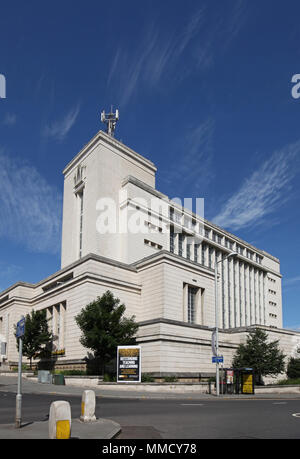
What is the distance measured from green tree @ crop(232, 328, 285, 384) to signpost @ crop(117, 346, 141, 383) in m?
15.2

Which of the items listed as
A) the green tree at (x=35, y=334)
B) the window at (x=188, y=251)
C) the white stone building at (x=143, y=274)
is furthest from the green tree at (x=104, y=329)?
the window at (x=188, y=251)

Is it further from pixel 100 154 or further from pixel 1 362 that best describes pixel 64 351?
pixel 100 154

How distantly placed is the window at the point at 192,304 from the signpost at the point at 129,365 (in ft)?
59.0

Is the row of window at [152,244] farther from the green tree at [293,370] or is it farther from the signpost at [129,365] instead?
the signpost at [129,365]

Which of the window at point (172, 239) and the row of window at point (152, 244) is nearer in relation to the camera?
the row of window at point (152, 244)

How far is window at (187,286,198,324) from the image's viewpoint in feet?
157

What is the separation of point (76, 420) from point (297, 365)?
4428 cm

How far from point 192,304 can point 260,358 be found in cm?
1041

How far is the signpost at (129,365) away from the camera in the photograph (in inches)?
1192

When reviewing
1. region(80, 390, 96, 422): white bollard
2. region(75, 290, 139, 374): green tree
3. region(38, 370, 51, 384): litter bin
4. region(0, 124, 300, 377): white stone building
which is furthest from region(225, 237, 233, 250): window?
region(80, 390, 96, 422): white bollard

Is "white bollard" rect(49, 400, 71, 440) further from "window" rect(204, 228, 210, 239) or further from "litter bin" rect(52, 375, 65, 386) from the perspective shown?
"window" rect(204, 228, 210, 239)

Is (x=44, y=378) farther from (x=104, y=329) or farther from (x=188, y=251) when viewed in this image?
(x=188, y=251)

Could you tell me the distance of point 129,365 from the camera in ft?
100

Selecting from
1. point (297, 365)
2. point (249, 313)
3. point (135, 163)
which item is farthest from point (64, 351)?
point (249, 313)
